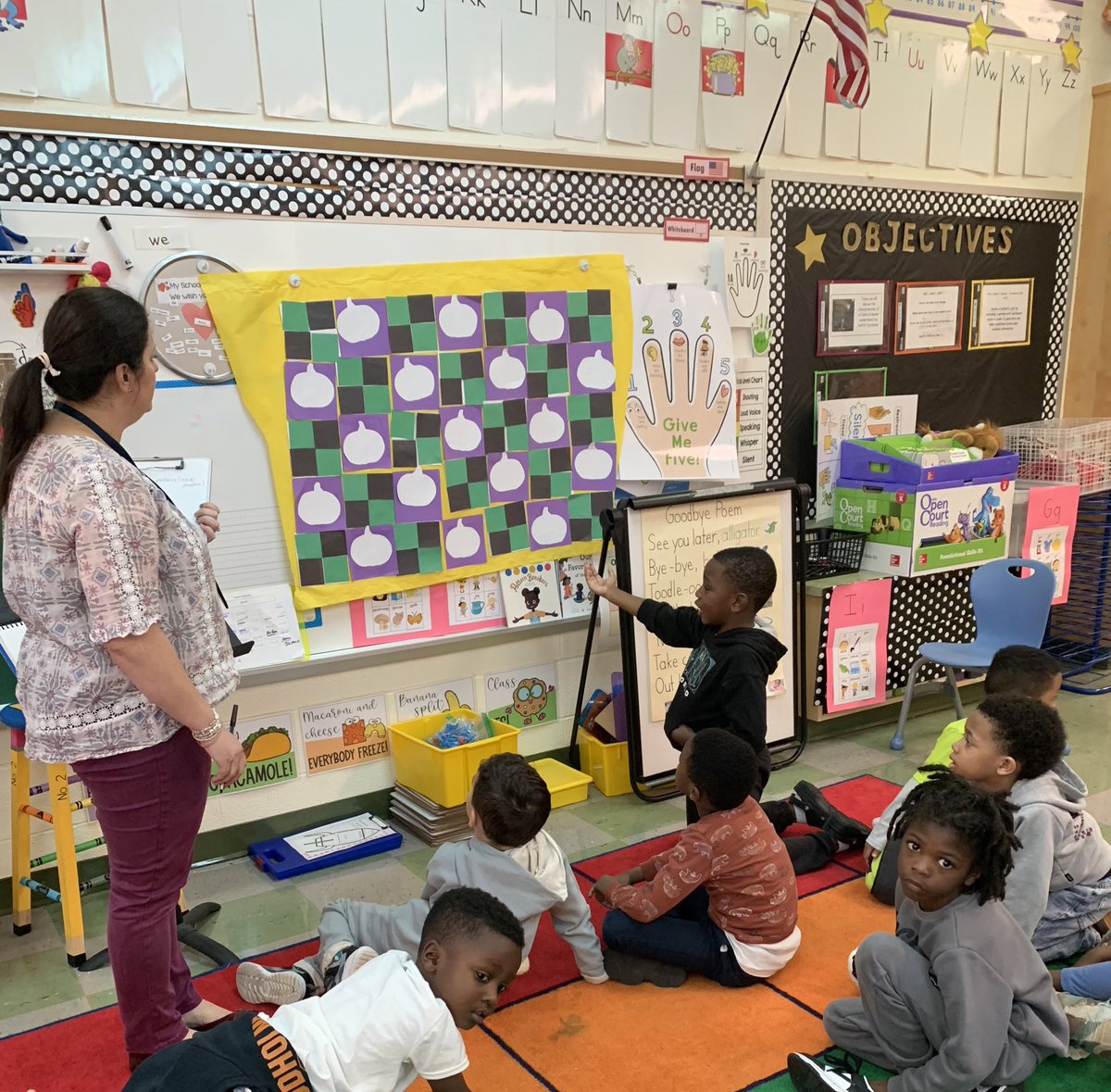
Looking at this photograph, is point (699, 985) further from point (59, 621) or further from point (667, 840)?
point (59, 621)

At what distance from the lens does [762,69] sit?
3664 millimetres

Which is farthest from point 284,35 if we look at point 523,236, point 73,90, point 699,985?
point 699,985

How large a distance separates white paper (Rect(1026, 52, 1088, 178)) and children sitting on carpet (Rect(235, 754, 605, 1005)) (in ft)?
12.8

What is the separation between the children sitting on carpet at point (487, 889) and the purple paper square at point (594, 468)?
4.55ft

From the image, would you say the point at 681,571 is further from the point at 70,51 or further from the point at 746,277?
the point at 70,51

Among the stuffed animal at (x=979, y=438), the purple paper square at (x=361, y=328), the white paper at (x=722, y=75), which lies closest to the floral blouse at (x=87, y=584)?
the purple paper square at (x=361, y=328)

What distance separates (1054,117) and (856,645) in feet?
8.70

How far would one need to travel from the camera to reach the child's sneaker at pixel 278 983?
225 centimetres

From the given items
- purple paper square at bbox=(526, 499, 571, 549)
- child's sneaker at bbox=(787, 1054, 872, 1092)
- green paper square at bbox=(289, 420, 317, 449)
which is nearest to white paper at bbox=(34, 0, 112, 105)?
green paper square at bbox=(289, 420, 317, 449)

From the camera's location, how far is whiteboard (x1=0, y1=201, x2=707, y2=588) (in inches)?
102

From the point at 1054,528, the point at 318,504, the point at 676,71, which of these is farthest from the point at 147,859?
the point at 1054,528

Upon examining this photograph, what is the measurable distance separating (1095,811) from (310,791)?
251cm

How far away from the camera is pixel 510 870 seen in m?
2.17

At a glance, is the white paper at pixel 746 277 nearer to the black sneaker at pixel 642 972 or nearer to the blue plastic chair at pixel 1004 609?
the blue plastic chair at pixel 1004 609
